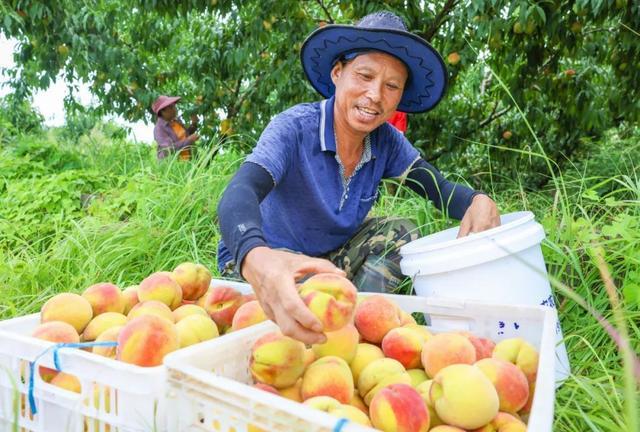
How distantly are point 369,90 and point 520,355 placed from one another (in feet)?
3.29

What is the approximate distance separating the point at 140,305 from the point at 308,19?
10.4 feet

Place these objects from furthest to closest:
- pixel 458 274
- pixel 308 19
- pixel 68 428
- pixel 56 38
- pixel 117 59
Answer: pixel 117 59, pixel 56 38, pixel 308 19, pixel 458 274, pixel 68 428

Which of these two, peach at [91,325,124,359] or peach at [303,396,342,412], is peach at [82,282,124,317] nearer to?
peach at [91,325,124,359]

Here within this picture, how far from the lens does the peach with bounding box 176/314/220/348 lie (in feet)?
3.65

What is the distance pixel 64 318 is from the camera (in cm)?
117

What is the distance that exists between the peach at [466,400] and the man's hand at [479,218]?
2.88ft

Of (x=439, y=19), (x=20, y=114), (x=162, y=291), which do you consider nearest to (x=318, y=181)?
(x=162, y=291)

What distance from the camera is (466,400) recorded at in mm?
847

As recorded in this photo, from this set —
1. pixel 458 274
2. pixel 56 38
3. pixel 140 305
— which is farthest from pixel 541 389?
pixel 56 38

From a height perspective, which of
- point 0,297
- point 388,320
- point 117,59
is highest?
point 117,59

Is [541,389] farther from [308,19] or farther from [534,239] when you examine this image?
[308,19]

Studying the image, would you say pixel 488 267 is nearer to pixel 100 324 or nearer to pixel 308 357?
pixel 308 357

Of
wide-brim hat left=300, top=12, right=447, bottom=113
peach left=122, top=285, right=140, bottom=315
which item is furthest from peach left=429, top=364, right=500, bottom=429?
wide-brim hat left=300, top=12, right=447, bottom=113

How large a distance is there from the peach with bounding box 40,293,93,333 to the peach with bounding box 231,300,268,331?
311 mm
